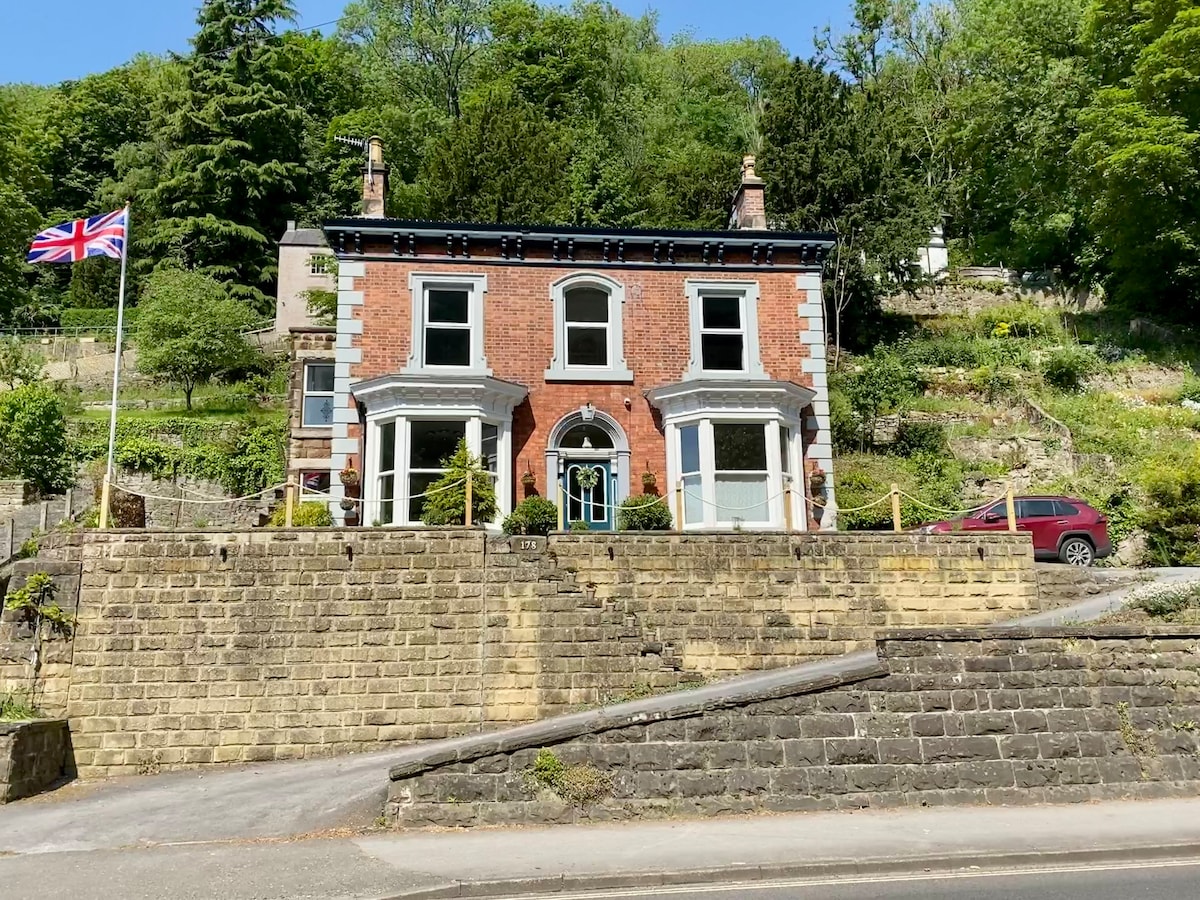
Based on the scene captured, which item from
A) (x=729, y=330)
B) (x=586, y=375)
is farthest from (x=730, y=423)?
(x=586, y=375)

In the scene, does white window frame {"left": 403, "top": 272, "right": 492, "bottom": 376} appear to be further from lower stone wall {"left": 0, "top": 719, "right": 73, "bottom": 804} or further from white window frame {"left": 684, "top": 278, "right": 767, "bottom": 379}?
lower stone wall {"left": 0, "top": 719, "right": 73, "bottom": 804}

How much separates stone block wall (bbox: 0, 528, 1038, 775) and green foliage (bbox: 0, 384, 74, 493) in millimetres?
10655

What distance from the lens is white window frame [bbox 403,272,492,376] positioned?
1966cm

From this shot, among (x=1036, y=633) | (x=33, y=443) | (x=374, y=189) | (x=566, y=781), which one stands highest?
(x=374, y=189)

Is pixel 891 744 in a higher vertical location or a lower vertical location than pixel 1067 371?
lower

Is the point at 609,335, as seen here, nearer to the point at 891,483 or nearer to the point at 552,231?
the point at 552,231

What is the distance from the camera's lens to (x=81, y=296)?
1832 inches

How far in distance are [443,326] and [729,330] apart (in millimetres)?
6419

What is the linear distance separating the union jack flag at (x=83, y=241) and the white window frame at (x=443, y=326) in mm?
5911

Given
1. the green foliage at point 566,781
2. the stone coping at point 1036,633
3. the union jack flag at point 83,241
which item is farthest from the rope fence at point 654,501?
the green foliage at point 566,781

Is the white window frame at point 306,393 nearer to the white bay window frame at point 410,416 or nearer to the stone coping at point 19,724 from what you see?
the white bay window frame at point 410,416

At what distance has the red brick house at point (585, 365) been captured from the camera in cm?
1889

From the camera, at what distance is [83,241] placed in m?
18.8

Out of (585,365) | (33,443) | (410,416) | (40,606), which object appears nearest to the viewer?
(40,606)
